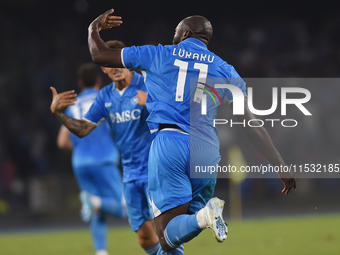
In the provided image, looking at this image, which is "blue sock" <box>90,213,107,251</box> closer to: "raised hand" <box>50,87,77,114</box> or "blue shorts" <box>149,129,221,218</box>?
"raised hand" <box>50,87,77,114</box>

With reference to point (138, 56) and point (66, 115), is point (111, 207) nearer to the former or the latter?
point (66, 115)

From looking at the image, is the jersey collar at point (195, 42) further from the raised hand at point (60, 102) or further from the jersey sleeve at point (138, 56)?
the raised hand at point (60, 102)

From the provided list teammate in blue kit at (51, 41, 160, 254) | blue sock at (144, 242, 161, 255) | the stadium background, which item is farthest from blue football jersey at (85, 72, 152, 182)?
the stadium background

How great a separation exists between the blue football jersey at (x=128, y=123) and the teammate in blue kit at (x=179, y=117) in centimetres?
108

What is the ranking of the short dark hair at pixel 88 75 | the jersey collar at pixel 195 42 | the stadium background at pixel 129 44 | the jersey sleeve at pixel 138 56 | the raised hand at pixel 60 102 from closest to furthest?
A: the jersey sleeve at pixel 138 56 → the jersey collar at pixel 195 42 → the raised hand at pixel 60 102 → the short dark hair at pixel 88 75 → the stadium background at pixel 129 44

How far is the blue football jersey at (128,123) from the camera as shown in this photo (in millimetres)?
4613

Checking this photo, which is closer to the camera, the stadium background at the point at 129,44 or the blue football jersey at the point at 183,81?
the blue football jersey at the point at 183,81

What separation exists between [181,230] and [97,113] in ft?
6.53

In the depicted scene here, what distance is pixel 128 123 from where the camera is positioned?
4641mm

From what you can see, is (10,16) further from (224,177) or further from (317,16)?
(317,16)

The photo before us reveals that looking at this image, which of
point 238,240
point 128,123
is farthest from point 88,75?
point 238,240

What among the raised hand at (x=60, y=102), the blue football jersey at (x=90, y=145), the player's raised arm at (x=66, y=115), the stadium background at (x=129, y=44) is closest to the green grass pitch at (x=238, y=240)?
the blue football jersey at (x=90, y=145)

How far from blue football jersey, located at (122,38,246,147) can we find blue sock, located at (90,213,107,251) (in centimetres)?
262

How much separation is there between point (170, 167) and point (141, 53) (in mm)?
900
